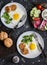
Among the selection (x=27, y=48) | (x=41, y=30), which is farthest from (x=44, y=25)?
(x=27, y=48)

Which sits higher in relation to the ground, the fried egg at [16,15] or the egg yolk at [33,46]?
the fried egg at [16,15]

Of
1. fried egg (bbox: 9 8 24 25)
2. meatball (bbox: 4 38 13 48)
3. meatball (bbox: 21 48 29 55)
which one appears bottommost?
meatball (bbox: 21 48 29 55)

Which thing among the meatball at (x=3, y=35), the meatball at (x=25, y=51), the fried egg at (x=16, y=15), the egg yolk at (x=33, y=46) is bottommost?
the meatball at (x=25, y=51)

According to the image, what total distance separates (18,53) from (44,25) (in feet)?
0.78

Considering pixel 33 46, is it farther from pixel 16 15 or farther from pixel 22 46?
pixel 16 15

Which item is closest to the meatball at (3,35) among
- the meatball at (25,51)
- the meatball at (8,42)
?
the meatball at (8,42)

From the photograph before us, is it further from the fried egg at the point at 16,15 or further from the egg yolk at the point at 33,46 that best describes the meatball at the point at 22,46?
the fried egg at the point at 16,15

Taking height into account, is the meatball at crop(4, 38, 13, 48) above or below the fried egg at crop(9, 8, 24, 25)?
below

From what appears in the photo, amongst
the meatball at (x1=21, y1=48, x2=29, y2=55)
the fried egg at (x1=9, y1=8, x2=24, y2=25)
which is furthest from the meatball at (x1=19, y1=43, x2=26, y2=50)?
the fried egg at (x1=9, y1=8, x2=24, y2=25)

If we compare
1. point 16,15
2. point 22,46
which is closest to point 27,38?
point 22,46

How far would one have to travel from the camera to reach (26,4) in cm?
198

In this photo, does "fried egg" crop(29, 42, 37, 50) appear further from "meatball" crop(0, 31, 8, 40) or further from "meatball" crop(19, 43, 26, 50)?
"meatball" crop(0, 31, 8, 40)

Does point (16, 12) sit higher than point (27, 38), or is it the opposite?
point (16, 12)

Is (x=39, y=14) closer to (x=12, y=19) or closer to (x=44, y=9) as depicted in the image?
(x=44, y=9)
